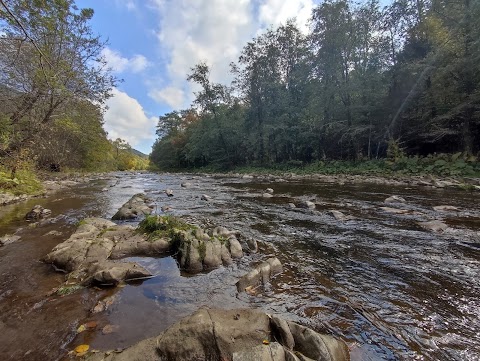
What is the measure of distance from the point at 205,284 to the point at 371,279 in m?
2.36

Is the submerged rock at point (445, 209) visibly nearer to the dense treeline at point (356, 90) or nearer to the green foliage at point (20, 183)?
the dense treeline at point (356, 90)

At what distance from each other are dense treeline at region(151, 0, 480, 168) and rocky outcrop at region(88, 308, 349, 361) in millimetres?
19308

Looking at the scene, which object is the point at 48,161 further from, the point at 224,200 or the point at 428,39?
the point at 428,39

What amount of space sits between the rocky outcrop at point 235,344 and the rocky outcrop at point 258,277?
1.13 meters

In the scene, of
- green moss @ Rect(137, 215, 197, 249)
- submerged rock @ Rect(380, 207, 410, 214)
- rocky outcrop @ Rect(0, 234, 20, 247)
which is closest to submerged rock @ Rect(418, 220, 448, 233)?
submerged rock @ Rect(380, 207, 410, 214)

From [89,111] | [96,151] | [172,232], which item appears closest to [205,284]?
[172,232]

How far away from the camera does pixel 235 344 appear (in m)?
2.28

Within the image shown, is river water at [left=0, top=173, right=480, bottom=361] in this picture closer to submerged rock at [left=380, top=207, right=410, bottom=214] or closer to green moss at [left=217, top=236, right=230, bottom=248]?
green moss at [left=217, top=236, right=230, bottom=248]

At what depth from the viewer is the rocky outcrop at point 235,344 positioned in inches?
83.7

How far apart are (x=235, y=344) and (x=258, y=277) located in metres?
1.55

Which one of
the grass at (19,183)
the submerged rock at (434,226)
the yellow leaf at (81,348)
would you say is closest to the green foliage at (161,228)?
the yellow leaf at (81,348)

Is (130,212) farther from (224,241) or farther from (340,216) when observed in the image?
(340,216)

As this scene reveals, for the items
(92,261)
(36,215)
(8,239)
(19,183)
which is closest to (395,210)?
(92,261)

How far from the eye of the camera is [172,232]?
5363 millimetres
